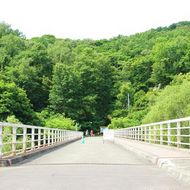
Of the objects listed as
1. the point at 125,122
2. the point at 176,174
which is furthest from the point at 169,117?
the point at 125,122

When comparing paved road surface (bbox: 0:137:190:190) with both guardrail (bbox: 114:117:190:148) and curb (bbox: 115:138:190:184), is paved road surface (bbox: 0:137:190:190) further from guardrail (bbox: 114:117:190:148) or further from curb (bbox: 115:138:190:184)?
guardrail (bbox: 114:117:190:148)

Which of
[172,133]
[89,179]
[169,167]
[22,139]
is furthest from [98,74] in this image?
[89,179]

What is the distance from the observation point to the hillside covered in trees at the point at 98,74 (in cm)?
9638

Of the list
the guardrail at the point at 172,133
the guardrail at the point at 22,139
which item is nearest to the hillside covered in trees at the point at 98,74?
the guardrail at the point at 22,139

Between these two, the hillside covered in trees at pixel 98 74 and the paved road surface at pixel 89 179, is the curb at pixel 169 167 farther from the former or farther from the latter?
the hillside covered in trees at pixel 98 74

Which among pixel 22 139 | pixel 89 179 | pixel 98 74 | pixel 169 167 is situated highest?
pixel 98 74

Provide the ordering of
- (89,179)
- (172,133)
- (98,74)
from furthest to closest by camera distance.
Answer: (98,74) < (172,133) < (89,179)

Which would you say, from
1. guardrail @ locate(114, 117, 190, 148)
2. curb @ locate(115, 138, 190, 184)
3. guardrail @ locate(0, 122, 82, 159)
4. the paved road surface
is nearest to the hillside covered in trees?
guardrail @ locate(0, 122, 82, 159)

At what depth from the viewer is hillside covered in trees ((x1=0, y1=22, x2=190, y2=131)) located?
9638cm

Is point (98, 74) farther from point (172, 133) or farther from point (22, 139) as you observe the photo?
point (172, 133)

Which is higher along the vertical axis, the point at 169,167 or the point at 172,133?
the point at 172,133

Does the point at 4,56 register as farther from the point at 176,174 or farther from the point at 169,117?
the point at 176,174

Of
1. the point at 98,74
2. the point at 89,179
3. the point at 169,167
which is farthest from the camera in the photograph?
the point at 98,74

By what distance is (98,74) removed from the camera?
115m
